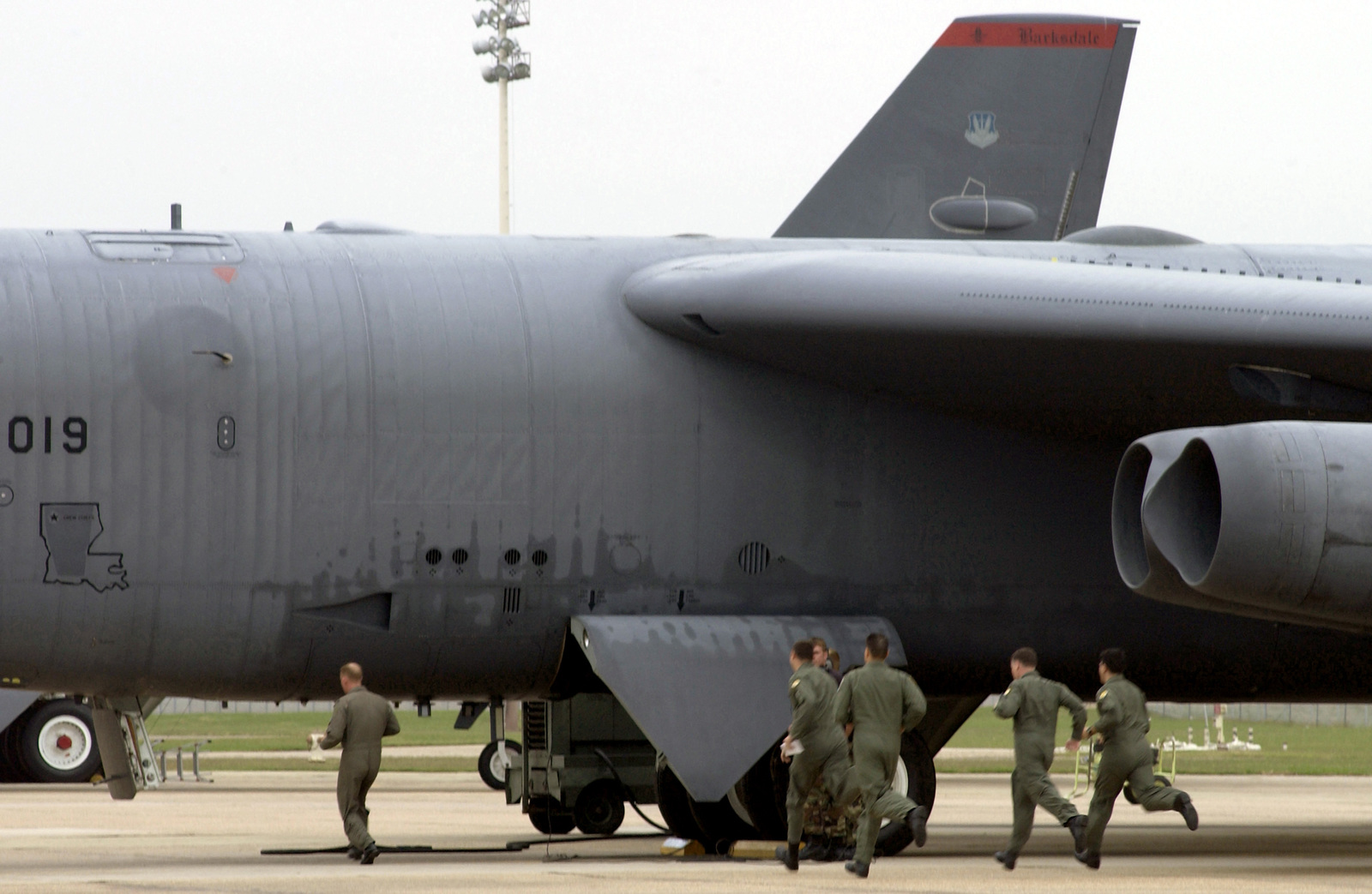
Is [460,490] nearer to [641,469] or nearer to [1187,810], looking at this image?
[641,469]

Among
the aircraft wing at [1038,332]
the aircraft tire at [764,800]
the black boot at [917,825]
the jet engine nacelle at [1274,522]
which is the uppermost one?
the aircraft wing at [1038,332]

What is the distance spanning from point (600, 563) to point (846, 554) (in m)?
1.70

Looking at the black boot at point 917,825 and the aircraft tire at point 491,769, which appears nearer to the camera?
the black boot at point 917,825

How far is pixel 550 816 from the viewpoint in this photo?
15.9 metres

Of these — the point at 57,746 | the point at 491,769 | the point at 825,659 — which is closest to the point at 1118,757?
the point at 825,659

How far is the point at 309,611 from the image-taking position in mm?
12883

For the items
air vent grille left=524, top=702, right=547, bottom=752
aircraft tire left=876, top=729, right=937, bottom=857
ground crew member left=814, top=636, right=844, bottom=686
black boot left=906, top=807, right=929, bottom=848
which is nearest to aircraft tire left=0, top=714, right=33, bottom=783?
air vent grille left=524, top=702, right=547, bottom=752

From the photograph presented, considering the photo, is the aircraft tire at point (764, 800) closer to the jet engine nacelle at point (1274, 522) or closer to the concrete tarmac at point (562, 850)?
the concrete tarmac at point (562, 850)

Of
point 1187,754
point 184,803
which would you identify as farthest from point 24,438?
point 1187,754

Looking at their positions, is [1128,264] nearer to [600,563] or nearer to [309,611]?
[600,563]

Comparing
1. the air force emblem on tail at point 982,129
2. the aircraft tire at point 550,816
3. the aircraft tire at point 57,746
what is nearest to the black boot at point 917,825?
the aircraft tire at point 550,816

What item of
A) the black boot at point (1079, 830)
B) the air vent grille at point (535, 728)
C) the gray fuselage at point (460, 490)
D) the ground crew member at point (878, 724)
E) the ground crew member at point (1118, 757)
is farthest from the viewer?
the air vent grille at point (535, 728)

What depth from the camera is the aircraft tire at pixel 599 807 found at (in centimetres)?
1566

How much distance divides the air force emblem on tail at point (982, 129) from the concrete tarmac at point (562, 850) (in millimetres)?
5458
